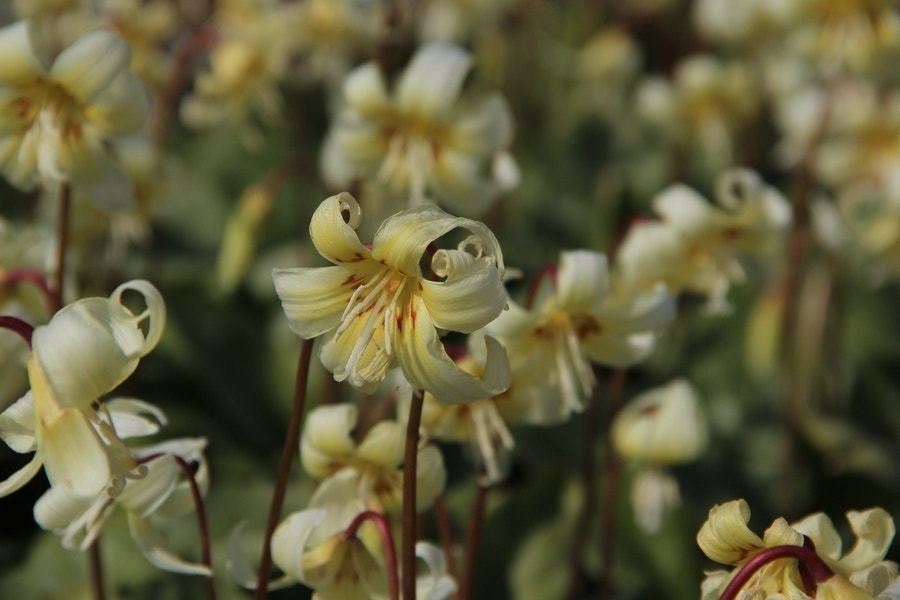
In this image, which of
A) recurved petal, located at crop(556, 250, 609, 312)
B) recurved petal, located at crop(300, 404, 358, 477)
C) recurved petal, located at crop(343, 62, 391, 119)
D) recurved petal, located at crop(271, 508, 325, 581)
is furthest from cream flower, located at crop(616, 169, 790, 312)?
recurved petal, located at crop(271, 508, 325, 581)

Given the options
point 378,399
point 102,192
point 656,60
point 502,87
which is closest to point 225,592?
point 102,192

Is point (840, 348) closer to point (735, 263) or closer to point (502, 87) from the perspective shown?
point (735, 263)

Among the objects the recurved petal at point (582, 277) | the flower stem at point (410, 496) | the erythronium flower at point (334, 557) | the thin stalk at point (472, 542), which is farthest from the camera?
the thin stalk at point (472, 542)

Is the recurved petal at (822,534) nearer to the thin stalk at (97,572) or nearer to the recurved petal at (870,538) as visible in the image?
the recurved petal at (870,538)

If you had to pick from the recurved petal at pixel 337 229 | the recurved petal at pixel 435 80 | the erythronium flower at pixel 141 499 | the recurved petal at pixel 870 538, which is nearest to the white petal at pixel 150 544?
the erythronium flower at pixel 141 499

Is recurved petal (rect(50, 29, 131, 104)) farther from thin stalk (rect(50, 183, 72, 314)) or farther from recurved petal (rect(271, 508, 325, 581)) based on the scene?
recurved petal (rect(271, 508, 325, 581))

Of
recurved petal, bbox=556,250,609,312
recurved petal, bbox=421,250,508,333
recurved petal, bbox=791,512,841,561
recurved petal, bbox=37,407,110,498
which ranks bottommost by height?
recurved petal, bbox=791,512,841,561

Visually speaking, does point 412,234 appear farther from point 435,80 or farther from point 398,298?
point 435,80
